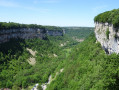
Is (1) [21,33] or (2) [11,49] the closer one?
(2) [11,49]

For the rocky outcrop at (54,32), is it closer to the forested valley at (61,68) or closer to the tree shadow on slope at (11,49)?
the forested valley at (61,68)

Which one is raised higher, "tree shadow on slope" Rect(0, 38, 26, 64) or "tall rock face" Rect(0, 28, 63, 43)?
"tall rock face" Rect(0, 28, 63, 43)

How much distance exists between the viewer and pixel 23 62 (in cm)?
8112

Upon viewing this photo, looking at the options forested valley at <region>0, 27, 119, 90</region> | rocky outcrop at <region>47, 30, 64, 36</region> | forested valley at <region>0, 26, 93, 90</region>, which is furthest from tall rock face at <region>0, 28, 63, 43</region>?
rocky outcrop at <region>47, 30, 64, 36</region>

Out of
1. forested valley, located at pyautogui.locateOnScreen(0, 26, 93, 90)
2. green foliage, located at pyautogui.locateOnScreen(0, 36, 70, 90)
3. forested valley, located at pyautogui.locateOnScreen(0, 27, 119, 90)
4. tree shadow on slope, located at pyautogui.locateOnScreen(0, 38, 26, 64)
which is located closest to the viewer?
forested valley, located at pyautogui.locateOnScreen(0, 27, 119, 90)

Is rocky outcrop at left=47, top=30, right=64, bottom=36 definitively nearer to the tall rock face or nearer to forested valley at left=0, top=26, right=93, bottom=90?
the tall rock face

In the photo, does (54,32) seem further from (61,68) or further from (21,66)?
(61,68)

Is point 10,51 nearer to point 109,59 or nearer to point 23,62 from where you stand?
point 23,62

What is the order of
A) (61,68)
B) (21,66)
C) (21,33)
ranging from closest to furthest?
1. (61,68)
2. (21,66)
3. (21,33)

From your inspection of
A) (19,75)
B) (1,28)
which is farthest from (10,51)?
(19,75)

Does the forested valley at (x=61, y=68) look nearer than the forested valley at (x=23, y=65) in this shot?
Yes

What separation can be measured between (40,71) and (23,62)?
16.5m

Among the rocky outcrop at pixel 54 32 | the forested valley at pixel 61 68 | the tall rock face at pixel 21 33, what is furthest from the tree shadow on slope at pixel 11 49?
the rocky outcrop at pixel 54 32

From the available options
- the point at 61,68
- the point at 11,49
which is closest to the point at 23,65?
the point at 11,49
